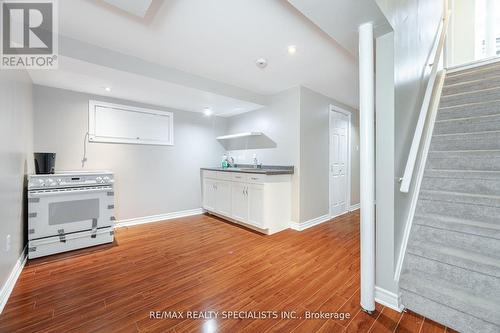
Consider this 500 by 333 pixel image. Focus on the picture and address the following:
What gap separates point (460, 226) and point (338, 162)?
2.58 metres

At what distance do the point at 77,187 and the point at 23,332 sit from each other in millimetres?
1679

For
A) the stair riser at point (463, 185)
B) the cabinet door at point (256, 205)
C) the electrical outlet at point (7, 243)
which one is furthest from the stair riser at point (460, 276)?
the electrical outlet at point (7, 243)

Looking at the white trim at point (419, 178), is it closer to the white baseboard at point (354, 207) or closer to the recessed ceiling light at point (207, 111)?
the white baseboard at point (354, 207)

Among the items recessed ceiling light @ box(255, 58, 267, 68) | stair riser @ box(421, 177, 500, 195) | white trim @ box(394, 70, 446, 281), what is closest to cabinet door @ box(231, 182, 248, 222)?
recessed ceiling light @ box(255, 58, 267, 68)

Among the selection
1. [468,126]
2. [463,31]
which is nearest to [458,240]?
[468,126]

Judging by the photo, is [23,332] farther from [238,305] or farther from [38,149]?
[38,149]

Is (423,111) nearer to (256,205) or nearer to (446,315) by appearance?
(446,315)

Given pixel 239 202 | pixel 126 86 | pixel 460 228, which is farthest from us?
pixel 239 202

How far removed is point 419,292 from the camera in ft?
5.15

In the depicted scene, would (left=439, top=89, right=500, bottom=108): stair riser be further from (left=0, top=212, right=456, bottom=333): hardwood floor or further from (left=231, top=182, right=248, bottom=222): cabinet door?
(left=231, top=182, right=248, bottom=222): cabinet door

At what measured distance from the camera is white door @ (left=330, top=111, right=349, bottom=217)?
4.05 meters

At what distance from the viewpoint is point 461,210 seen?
1.81 m

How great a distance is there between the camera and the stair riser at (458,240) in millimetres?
1532

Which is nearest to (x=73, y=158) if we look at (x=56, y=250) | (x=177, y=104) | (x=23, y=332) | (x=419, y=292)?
(x=56, y=250)
